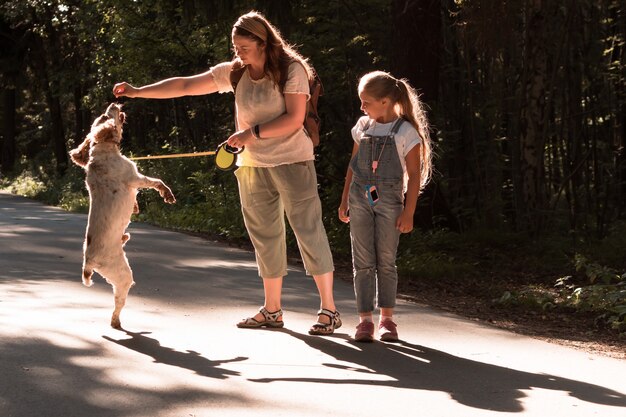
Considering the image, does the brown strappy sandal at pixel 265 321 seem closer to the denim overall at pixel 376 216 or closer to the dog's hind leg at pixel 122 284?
the denim overall at pixel 376 216

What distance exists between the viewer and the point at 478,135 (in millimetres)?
18875

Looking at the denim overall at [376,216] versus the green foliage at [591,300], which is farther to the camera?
the green foliage at [591,300]

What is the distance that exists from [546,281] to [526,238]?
258 cm

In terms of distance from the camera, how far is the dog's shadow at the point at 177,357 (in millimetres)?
6637

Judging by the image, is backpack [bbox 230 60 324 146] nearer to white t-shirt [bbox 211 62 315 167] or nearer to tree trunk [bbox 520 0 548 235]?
white t-shirt [bbox 211 62 315 167]

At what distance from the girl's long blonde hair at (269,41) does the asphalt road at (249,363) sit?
1.88m

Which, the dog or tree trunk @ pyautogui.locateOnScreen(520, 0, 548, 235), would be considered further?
tree trunk @ pyautogui.locateOnScreen(520, 0, 548, 235)

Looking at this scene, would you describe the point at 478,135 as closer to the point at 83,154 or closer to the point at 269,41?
the point at 269,41

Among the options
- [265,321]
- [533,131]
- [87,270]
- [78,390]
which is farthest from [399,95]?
[533,131]

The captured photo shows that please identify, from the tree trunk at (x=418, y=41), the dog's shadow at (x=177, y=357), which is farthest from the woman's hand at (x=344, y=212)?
the tree trunk at (x=418, y=41)

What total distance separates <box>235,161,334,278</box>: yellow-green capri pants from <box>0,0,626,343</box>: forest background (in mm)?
2411

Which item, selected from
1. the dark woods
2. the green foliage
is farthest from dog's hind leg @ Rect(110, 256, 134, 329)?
the dark woods

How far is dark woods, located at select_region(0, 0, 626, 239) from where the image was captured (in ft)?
53.3

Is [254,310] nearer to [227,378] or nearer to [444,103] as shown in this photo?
[227,378]
